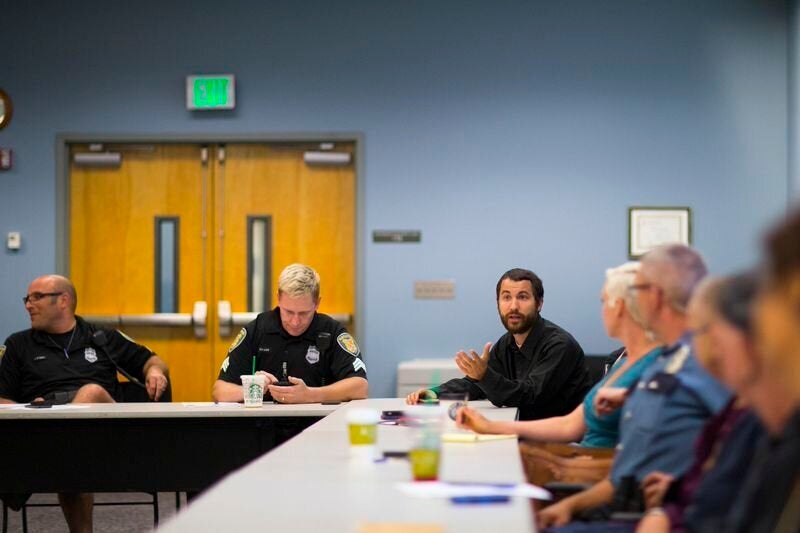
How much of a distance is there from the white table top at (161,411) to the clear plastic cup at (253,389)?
0.04 meters

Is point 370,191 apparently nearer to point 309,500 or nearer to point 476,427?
point 476,427

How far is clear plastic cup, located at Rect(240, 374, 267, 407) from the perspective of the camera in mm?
4486

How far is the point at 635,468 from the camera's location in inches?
103

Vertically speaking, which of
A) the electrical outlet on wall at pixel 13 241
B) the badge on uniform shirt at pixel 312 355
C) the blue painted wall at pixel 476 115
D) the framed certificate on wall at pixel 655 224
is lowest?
the badge on uniform shirt at pixel 312 355

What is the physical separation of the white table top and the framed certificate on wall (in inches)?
120

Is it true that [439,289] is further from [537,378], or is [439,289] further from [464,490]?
[464,490]

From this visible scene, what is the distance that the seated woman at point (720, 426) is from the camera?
5.67 feet

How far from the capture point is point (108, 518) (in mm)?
5742

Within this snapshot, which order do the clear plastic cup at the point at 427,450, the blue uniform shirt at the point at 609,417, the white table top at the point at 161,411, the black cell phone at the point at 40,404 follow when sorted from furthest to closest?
the black cell phone at the point at 40,404 < the white table top at the point at 161,411 < the blue uniform shirt at the point at 609,417 < the clear plastic cup at the point at 427,450

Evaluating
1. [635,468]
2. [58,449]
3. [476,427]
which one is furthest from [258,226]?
[635,468]

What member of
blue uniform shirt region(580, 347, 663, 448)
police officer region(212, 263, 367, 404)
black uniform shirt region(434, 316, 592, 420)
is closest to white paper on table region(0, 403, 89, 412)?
police officer region(212, 263, 367, 404)

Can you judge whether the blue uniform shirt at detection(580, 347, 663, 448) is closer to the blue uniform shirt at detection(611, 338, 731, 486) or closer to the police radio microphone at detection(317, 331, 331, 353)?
the blue uniform shirt at detection(611, 338, 731, 486)

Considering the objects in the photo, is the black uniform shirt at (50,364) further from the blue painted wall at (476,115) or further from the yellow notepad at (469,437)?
the yellow notepad at (469,437)

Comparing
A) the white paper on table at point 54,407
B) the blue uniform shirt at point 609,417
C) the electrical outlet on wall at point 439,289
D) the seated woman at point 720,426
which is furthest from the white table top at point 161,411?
the electrical outlet on wall at point 439,289
